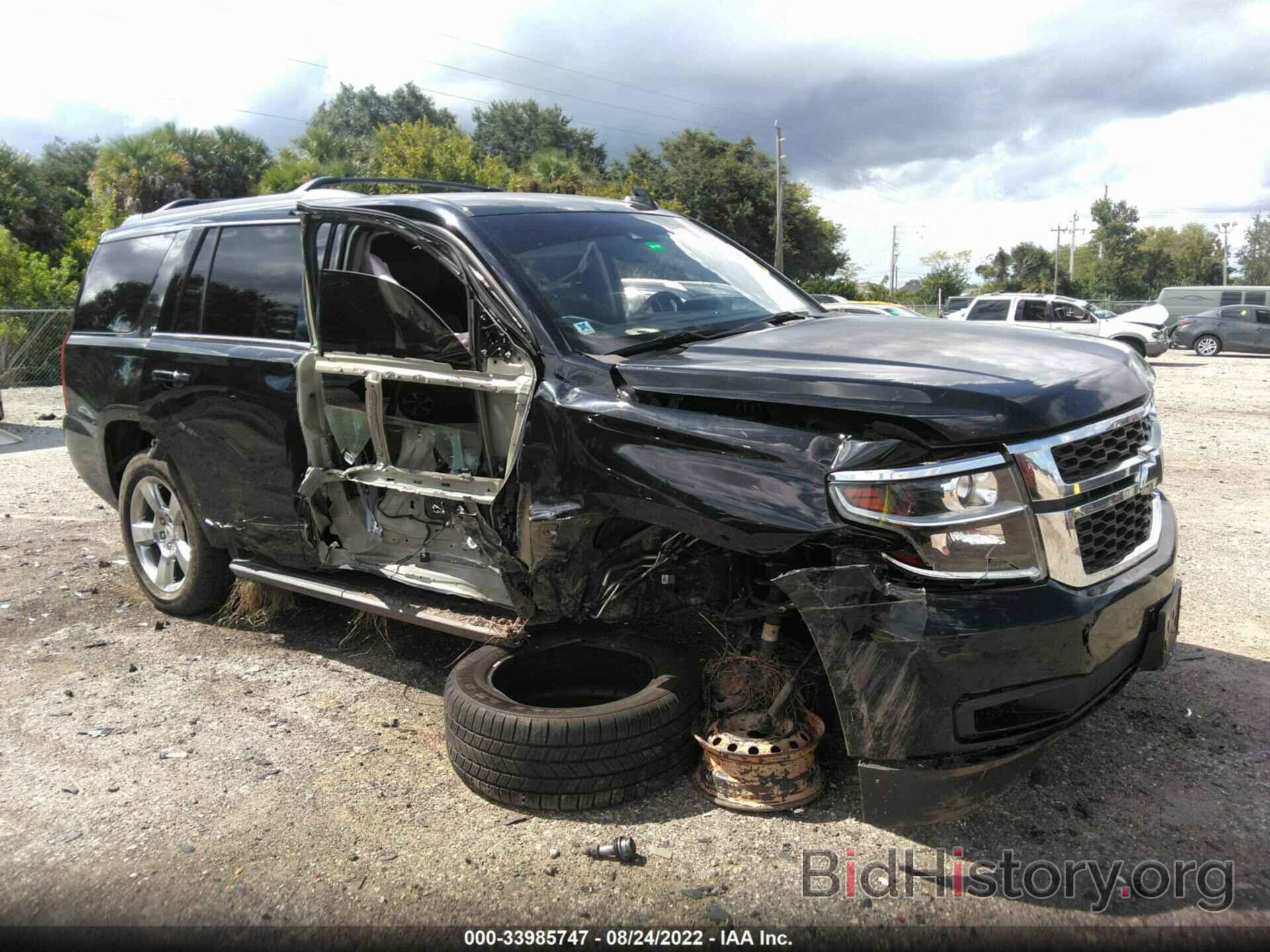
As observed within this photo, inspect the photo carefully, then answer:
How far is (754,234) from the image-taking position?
51.4 m

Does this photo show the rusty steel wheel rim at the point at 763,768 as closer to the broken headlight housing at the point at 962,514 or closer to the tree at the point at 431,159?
the broken headlight housing at the point at 962,514

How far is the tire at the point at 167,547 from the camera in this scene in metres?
5.14

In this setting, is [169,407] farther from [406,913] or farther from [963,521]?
[963,521]

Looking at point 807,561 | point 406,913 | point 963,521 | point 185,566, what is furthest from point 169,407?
point 963,521

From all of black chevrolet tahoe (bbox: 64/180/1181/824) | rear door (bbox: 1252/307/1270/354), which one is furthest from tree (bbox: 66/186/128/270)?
rear door (bbox: 1252/307/1270/354)

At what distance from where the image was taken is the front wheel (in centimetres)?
2859

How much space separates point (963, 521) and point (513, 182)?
34854 mm

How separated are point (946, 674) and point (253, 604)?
384 cm

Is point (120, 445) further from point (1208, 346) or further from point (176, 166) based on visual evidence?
point (176, 166)

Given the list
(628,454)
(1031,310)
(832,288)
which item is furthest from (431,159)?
(628,454)

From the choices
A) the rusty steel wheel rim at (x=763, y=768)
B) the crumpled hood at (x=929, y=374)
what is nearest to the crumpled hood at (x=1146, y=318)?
the crumpled hood at (x=929, y=374)

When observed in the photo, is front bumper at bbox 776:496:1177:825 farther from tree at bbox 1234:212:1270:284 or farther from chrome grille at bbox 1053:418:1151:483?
tree at bbox 1234:212:1270:284

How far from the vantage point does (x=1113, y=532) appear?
3.02 metres

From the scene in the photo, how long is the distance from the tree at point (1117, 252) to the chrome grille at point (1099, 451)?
8125cm
